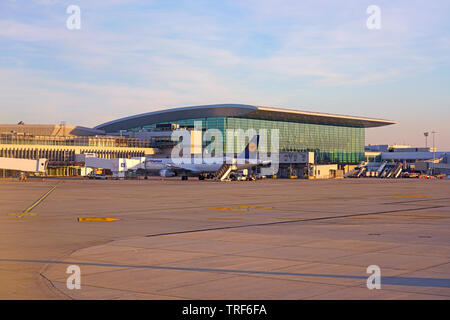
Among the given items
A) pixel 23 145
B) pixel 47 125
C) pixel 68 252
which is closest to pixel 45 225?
pixel 68 252

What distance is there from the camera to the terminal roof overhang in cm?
15862

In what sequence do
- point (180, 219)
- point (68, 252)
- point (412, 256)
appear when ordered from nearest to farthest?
point (412, 256) < point (68, 252) < point (180, 219)

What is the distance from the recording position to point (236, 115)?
16188cm

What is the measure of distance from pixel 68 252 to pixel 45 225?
8146mm

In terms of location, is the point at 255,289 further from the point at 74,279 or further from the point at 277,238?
the point at 277,238

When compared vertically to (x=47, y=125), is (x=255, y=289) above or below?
below

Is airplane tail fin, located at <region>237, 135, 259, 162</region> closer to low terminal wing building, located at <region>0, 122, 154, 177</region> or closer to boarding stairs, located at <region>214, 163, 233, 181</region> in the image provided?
boarding stairs, located at <region>214, 163, 233, 181</region>

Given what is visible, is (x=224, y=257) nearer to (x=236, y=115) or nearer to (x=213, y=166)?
(x=213, y=166)

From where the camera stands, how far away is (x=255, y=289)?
10.8 meters

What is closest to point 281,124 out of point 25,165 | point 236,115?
point 236,115

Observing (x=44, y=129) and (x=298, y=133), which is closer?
(x=44, y=129)

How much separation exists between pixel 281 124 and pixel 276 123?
7.12ft

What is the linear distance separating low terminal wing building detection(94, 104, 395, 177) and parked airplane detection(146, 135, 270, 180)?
30.0 m

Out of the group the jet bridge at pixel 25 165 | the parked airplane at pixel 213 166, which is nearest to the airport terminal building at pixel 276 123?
the parked airplane at pixel 213 166
